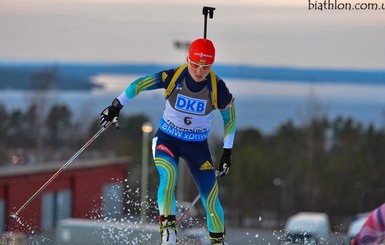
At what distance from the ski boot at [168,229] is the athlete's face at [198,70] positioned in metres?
0.98

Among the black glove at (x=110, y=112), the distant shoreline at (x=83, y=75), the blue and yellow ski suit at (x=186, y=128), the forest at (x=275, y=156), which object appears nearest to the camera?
the blue and yellow ski suit at (x=186, y=128)

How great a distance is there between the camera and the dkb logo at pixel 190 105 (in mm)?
7250

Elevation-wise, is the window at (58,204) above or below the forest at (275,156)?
below

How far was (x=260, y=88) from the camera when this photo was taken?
2290 inches

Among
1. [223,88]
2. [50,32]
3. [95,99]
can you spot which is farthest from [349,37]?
[223,88]

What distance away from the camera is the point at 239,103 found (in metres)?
68.1

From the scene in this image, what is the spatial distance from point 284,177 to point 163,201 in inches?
1733

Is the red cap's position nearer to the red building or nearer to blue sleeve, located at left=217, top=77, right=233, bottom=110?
blue sleeve, located at left=217, top=77, right=233, bottom=110

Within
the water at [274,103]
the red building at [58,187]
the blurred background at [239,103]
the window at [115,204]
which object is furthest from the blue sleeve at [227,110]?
the water at [274,103]

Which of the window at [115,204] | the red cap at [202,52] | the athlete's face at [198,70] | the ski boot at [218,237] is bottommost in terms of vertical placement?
the ski boot at [218,237]

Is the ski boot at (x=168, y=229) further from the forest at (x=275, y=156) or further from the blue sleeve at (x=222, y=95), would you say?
the forest at (x=275, y=156)

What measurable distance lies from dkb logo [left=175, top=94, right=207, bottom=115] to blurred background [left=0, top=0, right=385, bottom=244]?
1980cm

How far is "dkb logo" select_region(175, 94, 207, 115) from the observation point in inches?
285

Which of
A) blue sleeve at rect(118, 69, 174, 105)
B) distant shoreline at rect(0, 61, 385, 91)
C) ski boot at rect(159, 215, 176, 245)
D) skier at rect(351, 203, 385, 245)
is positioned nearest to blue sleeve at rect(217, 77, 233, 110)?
blue sleeve at rect(118, 69, 174, 105)
